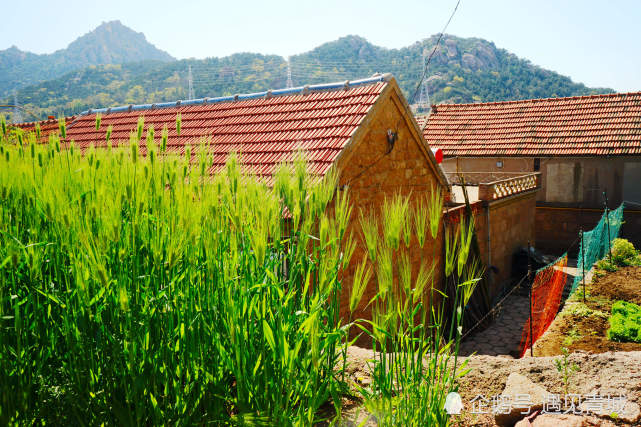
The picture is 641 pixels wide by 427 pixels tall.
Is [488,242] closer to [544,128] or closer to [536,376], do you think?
[544,128]

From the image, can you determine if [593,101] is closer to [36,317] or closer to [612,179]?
[612,179]

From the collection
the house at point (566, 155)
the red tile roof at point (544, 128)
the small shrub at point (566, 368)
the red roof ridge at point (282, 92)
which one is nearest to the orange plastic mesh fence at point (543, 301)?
the small shrub at point (566, 368)

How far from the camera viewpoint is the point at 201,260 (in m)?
2.00

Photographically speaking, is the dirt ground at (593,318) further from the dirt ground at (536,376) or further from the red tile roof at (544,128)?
the red tile roof at (544,128)

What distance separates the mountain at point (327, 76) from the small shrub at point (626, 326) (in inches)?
2092

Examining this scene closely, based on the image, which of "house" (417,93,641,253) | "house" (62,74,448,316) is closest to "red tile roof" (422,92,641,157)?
"house" (417,93,641,253)

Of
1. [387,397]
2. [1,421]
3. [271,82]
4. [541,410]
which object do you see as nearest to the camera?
[1,421]

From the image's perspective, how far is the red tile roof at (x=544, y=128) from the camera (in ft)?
61.6

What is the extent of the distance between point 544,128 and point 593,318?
14.5 m

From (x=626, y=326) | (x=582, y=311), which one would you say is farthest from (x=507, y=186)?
(x=626, y=326)

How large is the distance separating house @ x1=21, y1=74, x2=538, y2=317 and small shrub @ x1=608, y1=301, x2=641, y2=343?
11.8ft

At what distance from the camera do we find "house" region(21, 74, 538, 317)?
26.0 feet

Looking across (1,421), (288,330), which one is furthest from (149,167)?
(1,421)

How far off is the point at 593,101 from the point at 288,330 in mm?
24009
